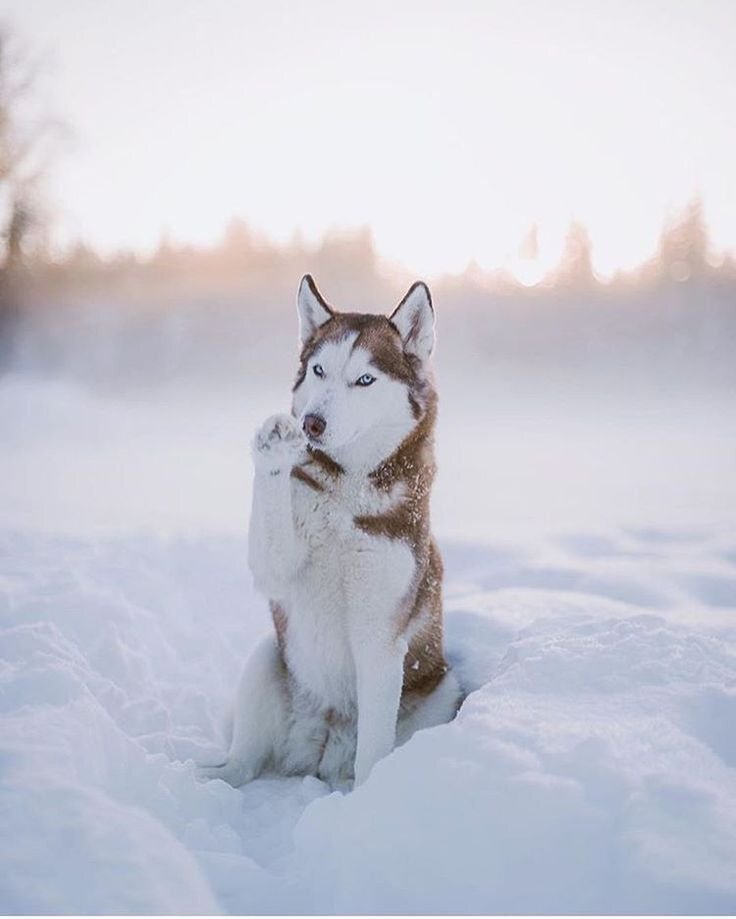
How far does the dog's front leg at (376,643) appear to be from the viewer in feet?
8.78

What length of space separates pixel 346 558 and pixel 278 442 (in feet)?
1.79

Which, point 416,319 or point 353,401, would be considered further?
point 416,319

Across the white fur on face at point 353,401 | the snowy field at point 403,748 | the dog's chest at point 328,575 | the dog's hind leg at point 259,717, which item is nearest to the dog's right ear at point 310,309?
the white fur on face at point 353,401

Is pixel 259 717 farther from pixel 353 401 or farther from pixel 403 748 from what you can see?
pixel 353 401

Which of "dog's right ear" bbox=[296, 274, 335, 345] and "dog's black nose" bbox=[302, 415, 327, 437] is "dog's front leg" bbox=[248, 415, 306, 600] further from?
"dog's right ear" bbox=[296, 274, 335, 345]

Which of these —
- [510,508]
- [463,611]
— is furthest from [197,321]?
[463,611]

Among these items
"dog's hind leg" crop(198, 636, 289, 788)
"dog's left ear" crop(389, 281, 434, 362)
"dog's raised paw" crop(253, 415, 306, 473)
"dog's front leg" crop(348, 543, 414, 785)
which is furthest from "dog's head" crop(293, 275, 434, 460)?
"dog's hind leg" crop(198, 636, 289, 788)

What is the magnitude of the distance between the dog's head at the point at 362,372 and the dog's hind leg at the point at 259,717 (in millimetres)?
988

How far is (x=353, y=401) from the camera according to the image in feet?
8.96

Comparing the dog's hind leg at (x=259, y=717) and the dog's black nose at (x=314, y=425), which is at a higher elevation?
the dog's black nose at (x=314, y=425)

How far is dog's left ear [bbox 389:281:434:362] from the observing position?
2.95 metres

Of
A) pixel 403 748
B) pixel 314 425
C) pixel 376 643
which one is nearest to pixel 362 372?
pixel 314 425

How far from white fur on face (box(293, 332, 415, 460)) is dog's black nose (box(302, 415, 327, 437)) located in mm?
27

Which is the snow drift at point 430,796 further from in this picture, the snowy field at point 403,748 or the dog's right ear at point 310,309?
the dog's right ear at point 310,309
